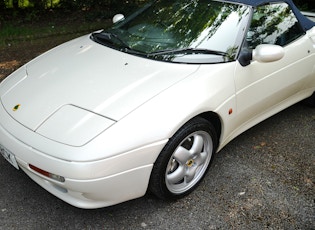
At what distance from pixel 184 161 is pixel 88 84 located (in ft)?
2.87

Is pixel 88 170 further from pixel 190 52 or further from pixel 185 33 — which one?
pixel 185 33

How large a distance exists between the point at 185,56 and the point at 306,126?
1.75 metres

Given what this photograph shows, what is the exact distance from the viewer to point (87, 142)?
2232 millimetres

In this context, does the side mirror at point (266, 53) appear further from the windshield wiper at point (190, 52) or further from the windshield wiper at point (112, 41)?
the windshield wiper at point (112, 41)

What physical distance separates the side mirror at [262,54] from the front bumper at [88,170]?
102 cm

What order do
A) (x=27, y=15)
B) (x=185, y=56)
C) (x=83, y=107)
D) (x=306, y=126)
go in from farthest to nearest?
(x=27, y=15) → (x=306, y=126) → (x=185, y=56) → (x=83, y=107)

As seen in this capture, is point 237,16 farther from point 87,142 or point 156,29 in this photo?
point 87,142

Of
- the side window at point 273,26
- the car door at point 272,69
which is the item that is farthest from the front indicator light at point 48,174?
the side window at point 273,26

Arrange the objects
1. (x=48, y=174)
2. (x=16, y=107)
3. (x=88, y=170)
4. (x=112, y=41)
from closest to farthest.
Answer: (x=88, y=170) < (x=48, y=174) < (x=16, y=107) < (x=112, y=41)

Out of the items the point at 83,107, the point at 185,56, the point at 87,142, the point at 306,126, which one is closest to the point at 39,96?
the point at 83,107

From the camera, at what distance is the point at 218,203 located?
2801mm

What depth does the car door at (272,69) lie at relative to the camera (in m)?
2.99

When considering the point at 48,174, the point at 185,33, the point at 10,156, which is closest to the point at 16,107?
the point at 10,156

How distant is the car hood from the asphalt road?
25.7 inches
